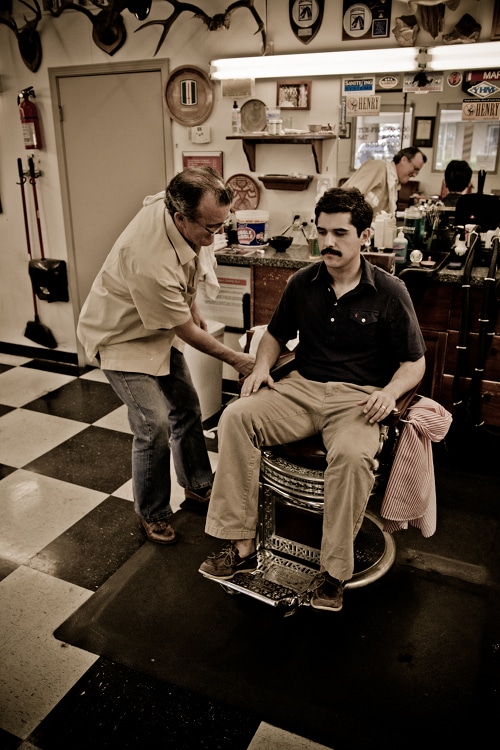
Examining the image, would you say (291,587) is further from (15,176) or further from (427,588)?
(15,176)

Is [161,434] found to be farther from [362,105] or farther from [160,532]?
[362,105]

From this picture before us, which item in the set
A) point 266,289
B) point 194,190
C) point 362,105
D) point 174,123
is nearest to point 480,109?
point 362,105

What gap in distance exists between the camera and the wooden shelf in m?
3.40

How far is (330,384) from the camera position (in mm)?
2199

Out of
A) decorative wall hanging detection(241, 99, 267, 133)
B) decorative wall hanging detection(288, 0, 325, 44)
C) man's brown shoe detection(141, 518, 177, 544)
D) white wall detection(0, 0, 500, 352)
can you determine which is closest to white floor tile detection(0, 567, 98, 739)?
man's brown shoe detection(141, 518, 177, 544)

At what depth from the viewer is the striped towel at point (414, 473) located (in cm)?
205

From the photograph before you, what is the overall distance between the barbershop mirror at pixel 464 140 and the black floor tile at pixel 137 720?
290cm

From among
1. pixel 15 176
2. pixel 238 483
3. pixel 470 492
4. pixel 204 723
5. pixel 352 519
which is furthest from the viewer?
pixel 15 176

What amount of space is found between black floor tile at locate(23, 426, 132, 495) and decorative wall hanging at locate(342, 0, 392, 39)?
101 inches

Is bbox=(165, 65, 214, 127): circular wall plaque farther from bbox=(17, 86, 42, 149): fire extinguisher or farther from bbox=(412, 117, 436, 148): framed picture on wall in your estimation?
bbox=(412, 117, 436, 148): framed picture on wall

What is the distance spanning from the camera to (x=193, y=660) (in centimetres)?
195

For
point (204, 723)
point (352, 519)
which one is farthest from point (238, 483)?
point (204, 723)

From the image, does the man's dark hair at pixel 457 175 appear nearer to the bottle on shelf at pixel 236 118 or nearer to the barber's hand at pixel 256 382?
the bottle on shelf at pixel 236 118

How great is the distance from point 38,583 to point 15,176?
11.0 feet
